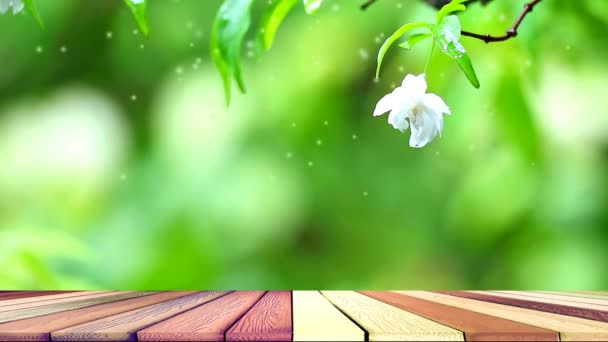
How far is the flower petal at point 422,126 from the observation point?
127cm

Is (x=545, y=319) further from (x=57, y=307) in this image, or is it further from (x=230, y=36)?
(x=57, y=307)

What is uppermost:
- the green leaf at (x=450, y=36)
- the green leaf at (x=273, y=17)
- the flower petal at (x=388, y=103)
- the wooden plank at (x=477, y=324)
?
the green leaf at (x=273, y=17)

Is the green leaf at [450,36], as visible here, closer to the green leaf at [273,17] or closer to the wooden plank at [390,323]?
the green leaf at [273,17]

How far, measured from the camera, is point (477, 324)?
112 centimetres

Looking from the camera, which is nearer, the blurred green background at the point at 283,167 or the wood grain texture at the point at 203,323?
the wood grain texture at the point at 203,323

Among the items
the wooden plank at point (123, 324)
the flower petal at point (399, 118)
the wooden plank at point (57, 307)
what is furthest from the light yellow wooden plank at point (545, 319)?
the wooden plank at point (57, 307)

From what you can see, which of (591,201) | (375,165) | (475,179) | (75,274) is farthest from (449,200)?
(75,274)

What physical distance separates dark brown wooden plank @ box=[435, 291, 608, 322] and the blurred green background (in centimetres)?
20

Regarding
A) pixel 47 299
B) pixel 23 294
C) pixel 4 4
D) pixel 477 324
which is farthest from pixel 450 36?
pixel 23 294

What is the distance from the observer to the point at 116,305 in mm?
1389

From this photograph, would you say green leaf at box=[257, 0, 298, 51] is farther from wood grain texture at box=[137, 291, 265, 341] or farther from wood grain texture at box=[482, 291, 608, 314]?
wood grain texture at box=[482, 291, 608, 314]

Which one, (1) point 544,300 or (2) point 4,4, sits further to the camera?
(1) point 544,300

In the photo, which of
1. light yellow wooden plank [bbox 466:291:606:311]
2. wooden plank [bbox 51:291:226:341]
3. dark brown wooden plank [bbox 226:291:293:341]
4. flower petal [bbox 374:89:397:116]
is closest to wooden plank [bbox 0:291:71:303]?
wooden plank [bbox 51:291:226:341]

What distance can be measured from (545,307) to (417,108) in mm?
454
